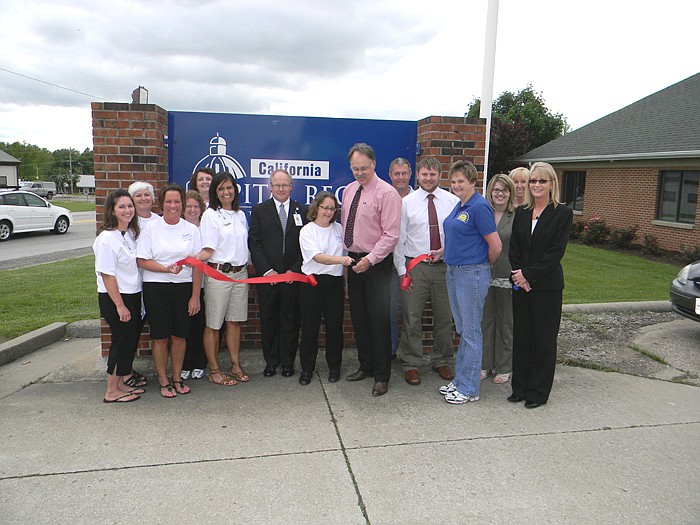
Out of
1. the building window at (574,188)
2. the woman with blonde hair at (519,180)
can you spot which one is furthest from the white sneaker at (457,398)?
the building window at (574,188)

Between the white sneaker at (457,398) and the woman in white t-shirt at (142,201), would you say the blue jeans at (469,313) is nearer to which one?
the white sneaker at (457,398)

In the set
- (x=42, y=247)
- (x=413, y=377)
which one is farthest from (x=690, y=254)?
(x=42, y=247)

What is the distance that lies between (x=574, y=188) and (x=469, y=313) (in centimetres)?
1736

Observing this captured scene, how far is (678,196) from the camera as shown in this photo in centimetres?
1512

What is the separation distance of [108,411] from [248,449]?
1.33 m

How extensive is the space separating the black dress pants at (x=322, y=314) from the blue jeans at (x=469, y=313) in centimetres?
99

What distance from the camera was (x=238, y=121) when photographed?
18.1 ft

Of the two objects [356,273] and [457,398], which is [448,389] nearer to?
[457,398]

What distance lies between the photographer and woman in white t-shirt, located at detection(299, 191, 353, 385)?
4.56 meters

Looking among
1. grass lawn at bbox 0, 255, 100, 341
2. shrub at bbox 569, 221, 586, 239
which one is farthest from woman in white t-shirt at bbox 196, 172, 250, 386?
shrub at bbox 569, 221, 586, 239

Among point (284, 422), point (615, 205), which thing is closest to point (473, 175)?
point (284, 422)

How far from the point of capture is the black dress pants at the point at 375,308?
461cm

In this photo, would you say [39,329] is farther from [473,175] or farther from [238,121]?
[473,175]

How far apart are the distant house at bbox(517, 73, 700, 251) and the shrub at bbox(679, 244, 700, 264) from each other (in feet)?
2.75
